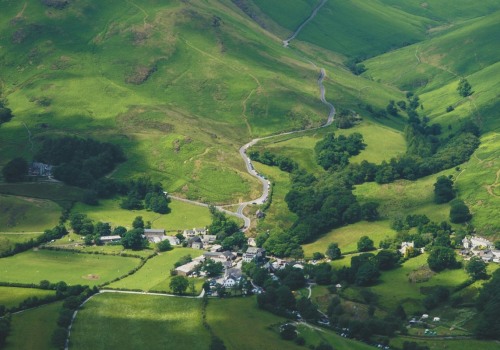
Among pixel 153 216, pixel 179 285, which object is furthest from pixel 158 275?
pixel 153 216

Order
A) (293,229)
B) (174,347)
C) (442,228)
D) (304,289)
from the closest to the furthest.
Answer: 1. (174,347)
2. (304,289)
3. (442,228)
4. (293,229)

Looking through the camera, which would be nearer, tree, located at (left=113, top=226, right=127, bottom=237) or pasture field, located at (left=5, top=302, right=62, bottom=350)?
pasture field, located at (left=5, top=302, right=62, bottom=350)

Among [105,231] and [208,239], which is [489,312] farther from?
[105,231]

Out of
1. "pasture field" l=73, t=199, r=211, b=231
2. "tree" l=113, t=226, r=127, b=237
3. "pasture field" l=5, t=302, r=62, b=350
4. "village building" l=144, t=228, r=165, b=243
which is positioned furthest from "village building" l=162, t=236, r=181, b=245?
"pasture field" l=5, t=302, r=62, b=350

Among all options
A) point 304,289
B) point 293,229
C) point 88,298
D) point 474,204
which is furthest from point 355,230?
point 88,298

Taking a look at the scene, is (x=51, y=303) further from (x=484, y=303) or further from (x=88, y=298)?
(x=484, y=303)

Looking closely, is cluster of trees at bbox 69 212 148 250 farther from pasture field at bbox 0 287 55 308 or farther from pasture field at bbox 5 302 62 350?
pasture field at bbox 5 302 62 350
